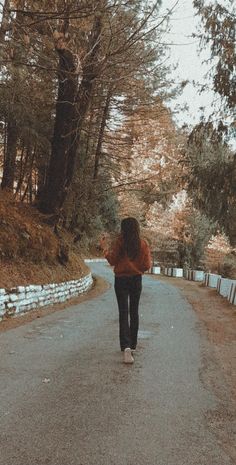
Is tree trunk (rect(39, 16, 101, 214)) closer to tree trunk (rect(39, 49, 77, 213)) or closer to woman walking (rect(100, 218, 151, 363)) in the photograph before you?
tree trunk (rect(39, 49, 77, 213))

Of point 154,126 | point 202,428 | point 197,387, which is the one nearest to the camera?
point 202,428

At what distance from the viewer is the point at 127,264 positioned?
649 centimetres

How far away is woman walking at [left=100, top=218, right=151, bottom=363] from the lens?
6488 millimetres

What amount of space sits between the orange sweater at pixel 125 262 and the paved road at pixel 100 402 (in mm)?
1137

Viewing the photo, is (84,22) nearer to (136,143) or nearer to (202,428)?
(202,428)

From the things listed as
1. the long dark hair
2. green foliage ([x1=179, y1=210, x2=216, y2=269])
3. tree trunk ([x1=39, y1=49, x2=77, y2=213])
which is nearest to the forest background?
tree trunk ([x1=39, y1=49, x2=77, y2=213])

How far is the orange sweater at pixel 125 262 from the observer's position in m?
6.50

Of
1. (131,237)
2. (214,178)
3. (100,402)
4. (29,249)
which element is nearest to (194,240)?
(214,178)

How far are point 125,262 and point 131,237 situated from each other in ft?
1.10

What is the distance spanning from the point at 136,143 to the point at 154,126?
1064 mm

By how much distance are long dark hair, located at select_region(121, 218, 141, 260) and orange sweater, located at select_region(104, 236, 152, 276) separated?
0.19 ft

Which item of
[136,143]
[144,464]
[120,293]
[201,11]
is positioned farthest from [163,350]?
[136,143]

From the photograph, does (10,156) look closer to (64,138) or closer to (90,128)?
(64,138)

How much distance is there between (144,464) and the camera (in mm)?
3309
